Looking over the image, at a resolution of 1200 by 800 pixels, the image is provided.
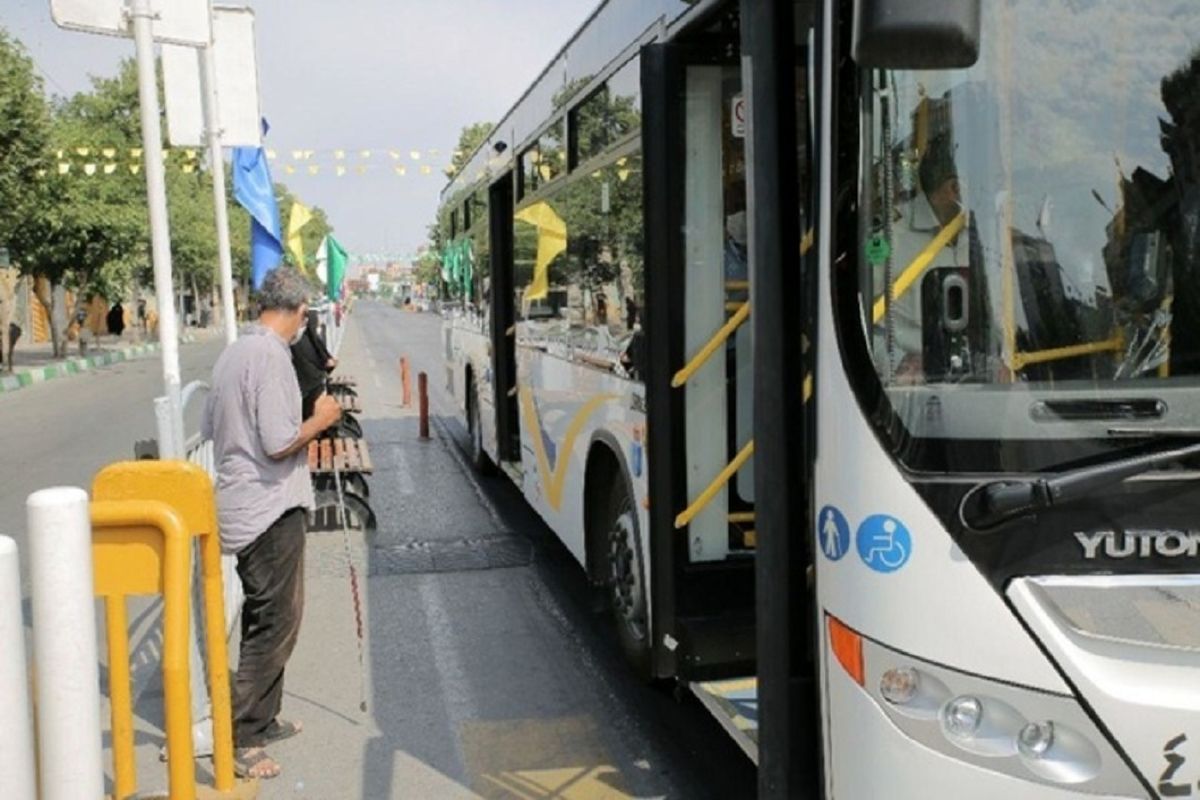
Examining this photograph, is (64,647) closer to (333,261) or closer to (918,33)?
(918,33)

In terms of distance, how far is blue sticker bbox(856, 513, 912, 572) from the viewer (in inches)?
103

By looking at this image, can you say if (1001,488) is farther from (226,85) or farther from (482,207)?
(482,207)

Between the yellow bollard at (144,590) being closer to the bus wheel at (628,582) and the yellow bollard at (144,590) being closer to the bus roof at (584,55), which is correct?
the bus wheel at (628,582)

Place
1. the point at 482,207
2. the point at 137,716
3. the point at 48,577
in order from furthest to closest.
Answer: the point at 482,207, the point at 137,716, the point at 48,577

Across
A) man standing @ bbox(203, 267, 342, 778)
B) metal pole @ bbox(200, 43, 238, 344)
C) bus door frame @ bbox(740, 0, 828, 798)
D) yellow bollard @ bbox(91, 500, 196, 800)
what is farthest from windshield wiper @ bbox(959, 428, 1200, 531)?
metal pole @ bbox(200, 43, 238, 344)

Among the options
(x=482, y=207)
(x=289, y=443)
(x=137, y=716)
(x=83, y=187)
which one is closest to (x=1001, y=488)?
(x=289, y=443)

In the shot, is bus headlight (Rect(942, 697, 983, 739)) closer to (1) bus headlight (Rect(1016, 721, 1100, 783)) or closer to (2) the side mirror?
(1) bus headlight (Rect(1016, 721, 1100, 783))

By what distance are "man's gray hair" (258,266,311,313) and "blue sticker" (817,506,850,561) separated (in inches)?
105

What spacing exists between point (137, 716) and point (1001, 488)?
4282 mm

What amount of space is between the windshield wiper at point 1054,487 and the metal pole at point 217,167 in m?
5.16

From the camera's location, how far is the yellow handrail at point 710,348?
4.31 metres

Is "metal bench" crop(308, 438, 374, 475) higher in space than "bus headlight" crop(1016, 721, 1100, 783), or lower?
lower

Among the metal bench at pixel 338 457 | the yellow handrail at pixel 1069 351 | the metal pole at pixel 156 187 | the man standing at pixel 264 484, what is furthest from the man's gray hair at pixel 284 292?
the metal bench at pixel 338 457

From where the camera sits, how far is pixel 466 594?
7.25 metres
